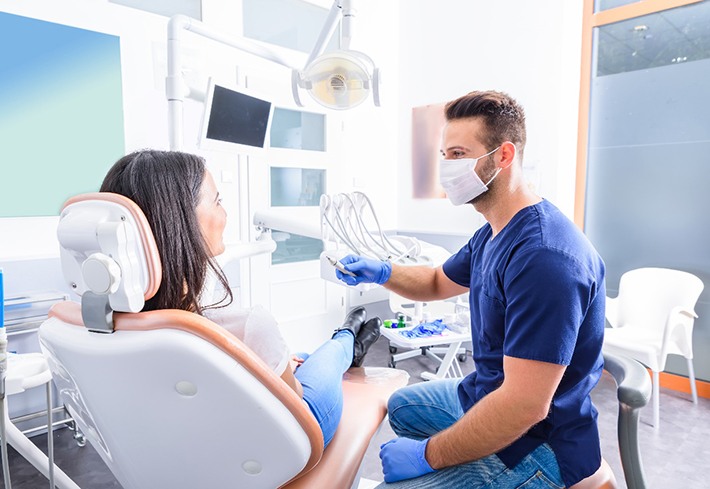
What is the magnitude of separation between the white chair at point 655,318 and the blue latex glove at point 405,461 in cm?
178

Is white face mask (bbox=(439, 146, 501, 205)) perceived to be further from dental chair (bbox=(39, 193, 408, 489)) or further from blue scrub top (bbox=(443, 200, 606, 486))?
dental chair (bbox=(39, 193, 408, 489))

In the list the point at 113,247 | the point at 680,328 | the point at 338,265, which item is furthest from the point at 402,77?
the point at 113,247

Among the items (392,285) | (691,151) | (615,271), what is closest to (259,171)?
(392,285)

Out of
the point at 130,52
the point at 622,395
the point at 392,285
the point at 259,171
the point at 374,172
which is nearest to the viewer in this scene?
the point at 622,395

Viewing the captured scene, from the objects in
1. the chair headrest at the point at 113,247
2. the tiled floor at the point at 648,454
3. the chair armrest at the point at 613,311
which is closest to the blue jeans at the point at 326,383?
the chair headrest at the point at 113,247

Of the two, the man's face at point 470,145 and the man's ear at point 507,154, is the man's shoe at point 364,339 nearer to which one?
the man's face at point 470,145

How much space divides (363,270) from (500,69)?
2.51 m

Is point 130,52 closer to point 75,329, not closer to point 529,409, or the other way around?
point 75,329

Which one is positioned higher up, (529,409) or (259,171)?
(259,171)

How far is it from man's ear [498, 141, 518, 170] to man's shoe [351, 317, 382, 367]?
85 cm

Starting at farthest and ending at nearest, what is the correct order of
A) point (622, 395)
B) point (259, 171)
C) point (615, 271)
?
1. point (259, 171)
2. point (615, 271)
3. point (622, 395)

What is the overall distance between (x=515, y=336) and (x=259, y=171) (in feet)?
8.73

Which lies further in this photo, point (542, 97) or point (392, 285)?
point (542, 97)

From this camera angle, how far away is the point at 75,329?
744 millimetres
